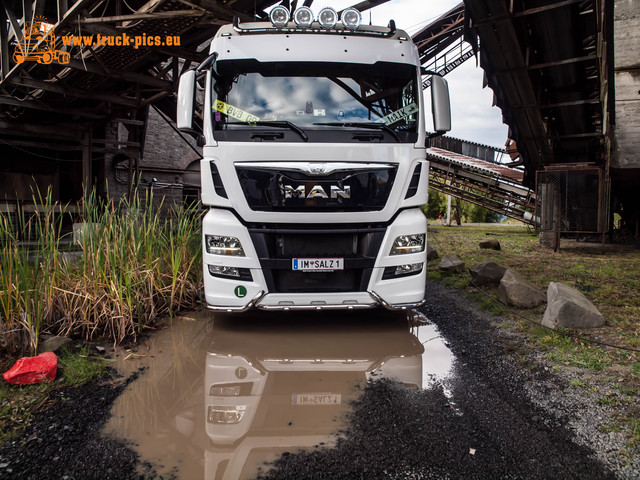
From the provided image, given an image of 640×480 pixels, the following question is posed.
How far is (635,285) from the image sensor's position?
6.02 m

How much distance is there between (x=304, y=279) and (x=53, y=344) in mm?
2202

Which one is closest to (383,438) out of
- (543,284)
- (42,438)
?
(42,438)

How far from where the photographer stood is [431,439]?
2.38m

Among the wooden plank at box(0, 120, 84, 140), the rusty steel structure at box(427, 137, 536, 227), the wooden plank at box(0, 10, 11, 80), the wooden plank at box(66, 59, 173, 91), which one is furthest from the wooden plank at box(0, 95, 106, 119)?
the rusty steel structure at box(427, 137, 536, 227)

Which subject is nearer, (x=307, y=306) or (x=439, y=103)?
(x=307, y=306)

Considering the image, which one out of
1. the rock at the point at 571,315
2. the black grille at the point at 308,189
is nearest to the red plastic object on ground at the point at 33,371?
the black grille at the point at 308,189

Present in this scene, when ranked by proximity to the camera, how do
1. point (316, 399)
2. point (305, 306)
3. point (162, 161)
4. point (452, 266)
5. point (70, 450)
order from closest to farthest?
point (70, 450), point (316, 399), point (305, 306), point (452, 266), point (162, 161)

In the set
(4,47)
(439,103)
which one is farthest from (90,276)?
(4,47)

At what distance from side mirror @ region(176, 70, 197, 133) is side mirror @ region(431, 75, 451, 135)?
2532 millimetres

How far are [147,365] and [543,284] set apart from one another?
5311mm

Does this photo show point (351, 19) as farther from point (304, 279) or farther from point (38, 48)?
point (38, 48)

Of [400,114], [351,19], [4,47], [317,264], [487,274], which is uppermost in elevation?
[4,47]

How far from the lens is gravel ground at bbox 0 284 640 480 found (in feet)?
6.95

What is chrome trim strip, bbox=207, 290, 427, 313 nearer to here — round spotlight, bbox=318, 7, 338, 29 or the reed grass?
the reed grass
